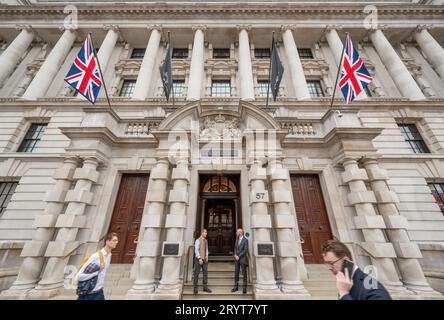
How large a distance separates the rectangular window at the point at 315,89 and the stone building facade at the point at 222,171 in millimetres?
100

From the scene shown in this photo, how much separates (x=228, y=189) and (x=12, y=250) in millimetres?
10709

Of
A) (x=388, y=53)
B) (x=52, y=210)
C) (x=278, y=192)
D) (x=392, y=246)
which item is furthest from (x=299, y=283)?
(x=388, y=53)

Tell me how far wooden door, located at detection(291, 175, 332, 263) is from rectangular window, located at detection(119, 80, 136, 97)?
1543cm

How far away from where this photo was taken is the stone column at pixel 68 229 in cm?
613

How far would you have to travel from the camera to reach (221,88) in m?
16.3

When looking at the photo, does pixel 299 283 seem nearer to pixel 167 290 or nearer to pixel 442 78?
pixel 167 290

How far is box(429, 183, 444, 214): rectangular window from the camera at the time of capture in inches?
390

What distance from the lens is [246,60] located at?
15812 millimetres

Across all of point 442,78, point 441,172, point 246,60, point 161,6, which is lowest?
point 441,172

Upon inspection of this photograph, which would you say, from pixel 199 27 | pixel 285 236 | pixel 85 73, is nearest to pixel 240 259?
pixel 285 236

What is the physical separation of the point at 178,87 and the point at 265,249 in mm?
15023

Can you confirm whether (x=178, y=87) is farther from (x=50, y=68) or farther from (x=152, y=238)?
(x=152, y=238)

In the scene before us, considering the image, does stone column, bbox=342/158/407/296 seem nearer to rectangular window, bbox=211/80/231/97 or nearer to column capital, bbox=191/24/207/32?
rectangular window, bbox=211/80/231/97

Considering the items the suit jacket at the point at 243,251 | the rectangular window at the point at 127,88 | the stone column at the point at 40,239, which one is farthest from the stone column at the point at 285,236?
the rectangular window at the point at 127,88
